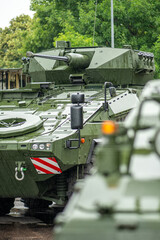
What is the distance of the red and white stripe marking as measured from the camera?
8.65 metres

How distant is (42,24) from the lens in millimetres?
34656

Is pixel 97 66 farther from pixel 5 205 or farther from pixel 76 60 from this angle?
pixel 5 205

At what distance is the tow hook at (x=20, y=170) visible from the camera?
28.7 ft

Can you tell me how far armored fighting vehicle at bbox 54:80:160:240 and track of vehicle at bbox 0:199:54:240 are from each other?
565 centimetres

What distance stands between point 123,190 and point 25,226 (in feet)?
23.0

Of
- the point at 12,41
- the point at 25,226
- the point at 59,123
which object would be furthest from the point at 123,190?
the point at 12,41

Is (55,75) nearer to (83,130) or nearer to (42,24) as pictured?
(83,130)

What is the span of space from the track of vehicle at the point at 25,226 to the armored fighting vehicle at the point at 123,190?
5654 millimetres

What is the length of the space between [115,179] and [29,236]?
6.07m

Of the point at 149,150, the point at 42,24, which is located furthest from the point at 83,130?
the point at 42,24

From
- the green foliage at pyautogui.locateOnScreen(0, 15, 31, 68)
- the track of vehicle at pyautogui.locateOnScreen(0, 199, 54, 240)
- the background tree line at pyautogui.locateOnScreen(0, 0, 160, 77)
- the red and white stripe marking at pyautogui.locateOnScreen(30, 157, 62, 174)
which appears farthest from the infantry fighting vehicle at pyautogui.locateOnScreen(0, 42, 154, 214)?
the green foliage at pyautogui.locateOnScreen(0, 15, 31, 68)

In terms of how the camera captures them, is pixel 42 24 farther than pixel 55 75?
Yes

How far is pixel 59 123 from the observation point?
9.33 metres

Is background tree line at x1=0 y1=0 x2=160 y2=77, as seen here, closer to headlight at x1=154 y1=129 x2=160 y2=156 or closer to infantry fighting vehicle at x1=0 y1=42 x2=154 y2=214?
infantry fighting vehicle at x1=0 y1=42 x2=154 y2=214
